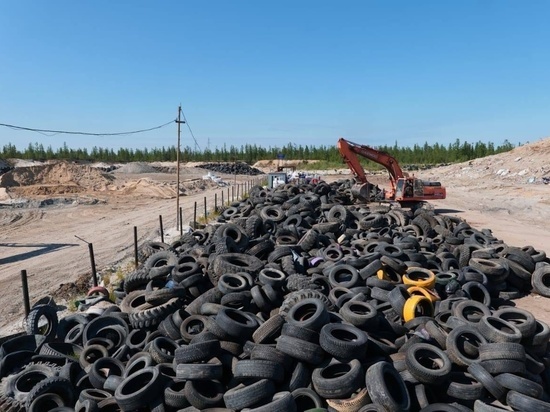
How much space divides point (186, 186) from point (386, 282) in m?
35.3

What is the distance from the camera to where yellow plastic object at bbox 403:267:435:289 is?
846 centimetres

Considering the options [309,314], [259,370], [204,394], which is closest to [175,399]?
[204,394]

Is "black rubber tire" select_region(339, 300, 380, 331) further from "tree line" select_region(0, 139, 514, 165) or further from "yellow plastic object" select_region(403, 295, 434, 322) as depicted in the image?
"tree line" select_region(0, 139, 514, 165)

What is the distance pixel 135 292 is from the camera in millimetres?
8797

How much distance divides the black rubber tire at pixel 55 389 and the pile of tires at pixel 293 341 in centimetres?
1

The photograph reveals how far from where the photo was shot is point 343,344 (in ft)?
18.4

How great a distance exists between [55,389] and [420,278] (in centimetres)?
716

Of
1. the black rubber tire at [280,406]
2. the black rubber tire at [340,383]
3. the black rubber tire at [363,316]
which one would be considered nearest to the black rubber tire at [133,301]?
the black rubber tire at [363,316]

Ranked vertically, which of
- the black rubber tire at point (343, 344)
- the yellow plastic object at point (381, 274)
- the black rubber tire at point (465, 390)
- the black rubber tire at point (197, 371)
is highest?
the black rubber tire at point (343, 344)

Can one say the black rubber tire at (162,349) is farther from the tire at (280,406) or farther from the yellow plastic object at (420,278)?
the yellow plastic object at (420,278)

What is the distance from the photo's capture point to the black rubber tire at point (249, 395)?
5191 mm

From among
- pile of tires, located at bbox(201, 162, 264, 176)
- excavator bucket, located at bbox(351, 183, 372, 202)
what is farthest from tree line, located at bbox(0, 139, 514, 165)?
excavator bucket, located at bbox(351, 183, 372, 202)

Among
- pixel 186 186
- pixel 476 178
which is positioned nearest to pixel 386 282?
pixel 186 186

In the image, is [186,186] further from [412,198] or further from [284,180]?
[412,198]
